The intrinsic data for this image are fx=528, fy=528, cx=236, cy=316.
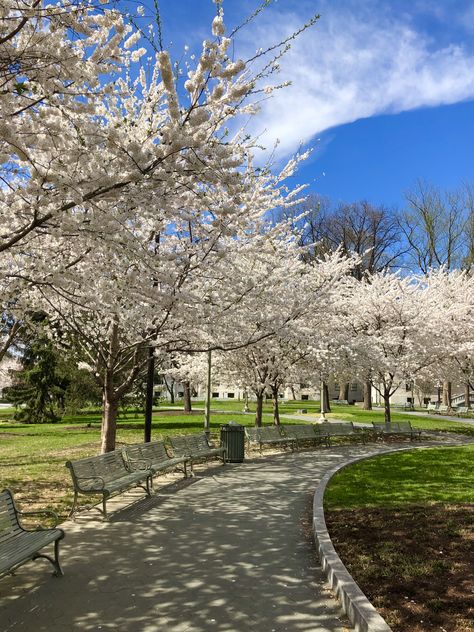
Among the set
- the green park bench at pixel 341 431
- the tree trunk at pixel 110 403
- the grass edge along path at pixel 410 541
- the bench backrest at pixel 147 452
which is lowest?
the grass edge along path at pixel 410 541

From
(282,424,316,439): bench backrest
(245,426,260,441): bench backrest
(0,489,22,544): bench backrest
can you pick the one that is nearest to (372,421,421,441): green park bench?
(282,424,316,439): bench backrest

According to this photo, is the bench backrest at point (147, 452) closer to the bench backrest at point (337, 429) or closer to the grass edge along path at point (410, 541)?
the grass edge along path at point (410, 541)

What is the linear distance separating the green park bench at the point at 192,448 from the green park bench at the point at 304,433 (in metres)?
3.57

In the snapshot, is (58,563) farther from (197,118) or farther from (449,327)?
(449,327)

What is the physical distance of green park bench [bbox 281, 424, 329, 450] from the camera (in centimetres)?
1733

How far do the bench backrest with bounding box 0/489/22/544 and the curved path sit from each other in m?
0.44

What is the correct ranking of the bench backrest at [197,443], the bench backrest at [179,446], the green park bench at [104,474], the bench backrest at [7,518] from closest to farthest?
1. the bench backrest at [7,518]
2. the green park bench at [104,474]
3. the bench backrest at [179,446]
4. the bench backrest at [197,443]

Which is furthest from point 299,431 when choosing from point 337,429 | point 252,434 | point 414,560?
point 414,560

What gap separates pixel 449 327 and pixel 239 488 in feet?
64.2

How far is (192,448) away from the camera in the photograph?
12922mm

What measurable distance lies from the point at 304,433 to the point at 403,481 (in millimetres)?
7057

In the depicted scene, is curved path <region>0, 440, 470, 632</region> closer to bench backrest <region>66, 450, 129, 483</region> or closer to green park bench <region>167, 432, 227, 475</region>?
bench backrest <region>66, 450, 129, 483</region>

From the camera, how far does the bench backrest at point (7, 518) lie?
5.15m

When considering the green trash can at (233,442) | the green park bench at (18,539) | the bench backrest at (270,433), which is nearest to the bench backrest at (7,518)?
the green park bench at (18,539)
